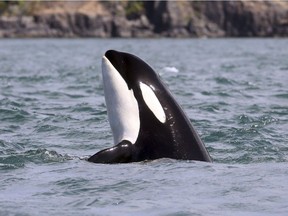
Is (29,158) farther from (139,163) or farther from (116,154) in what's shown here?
(139,163)

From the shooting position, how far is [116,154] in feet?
36.7

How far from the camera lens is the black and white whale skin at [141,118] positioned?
36.9 ft

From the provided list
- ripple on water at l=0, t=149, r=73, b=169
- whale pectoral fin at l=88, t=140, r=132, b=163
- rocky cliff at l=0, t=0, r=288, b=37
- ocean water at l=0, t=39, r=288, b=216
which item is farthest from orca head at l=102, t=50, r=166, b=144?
rocky cliff at l=0, t=0, r=288, b=37

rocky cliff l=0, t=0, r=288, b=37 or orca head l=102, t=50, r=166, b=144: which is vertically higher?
orca head l=102, t=50, r=166, b=144

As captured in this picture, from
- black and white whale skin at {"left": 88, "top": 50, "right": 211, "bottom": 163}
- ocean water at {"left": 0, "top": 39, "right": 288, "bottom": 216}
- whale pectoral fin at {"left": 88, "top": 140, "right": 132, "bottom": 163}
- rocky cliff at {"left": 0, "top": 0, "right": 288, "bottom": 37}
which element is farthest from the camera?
rocky cliff at {"left": 0, "top": 0, "right": 288, "bottom": 37}

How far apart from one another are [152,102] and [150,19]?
358 feet

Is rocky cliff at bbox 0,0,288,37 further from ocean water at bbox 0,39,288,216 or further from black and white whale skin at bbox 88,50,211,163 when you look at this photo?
black and white whale skin at bbox 88,50,211,163

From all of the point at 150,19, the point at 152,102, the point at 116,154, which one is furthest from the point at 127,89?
the point at 150,19

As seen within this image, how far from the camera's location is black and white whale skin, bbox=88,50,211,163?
11.2 meters

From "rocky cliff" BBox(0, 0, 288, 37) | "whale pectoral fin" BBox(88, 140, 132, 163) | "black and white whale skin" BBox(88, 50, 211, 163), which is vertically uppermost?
"black and white whale skin" BBox(88, 50, 211, 163)

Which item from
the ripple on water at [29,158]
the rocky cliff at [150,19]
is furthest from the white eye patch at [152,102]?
the rocky cliff at [150,19]

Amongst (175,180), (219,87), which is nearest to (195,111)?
(219,87)

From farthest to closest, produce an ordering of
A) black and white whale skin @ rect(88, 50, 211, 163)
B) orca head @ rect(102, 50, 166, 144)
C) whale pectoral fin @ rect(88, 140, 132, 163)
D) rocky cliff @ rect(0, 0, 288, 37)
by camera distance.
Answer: rocky cliff @ rect(0, 0, 288, 37) → orca head @ rect(102, 50, 166, 144) → black and white whale skin @ rect(88, 50, 211, 163) → whale pectoral fin @ rect(88, 140, 132, 163)

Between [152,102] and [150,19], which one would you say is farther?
[150,19]
